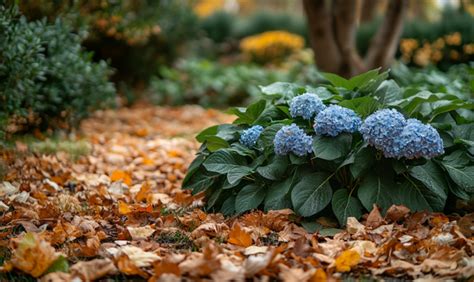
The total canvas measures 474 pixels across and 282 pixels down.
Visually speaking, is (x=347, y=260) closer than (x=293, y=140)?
Yes

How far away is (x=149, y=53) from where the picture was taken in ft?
28.7

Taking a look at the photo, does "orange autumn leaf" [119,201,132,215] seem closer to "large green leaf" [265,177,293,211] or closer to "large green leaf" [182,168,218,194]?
"large green leaf" [182,168,218,194]

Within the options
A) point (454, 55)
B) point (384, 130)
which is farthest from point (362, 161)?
point (454, 55)

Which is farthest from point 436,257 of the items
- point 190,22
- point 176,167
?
point 190,22

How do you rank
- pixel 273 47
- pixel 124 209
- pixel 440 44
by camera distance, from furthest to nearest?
pixel 273 47 < pixel 440 44 < pixel 124 209

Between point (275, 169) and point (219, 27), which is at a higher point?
point (275, 169)

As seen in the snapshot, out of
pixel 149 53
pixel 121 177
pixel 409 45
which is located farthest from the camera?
pixel 409 45

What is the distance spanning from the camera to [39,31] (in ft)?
14.0

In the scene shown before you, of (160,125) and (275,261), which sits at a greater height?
A: (275,261)

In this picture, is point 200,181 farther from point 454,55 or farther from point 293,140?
point 454,55

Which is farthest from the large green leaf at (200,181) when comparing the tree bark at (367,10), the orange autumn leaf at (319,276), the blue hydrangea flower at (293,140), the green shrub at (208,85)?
the tree bark at (367,10)

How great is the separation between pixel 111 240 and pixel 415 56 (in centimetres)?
863

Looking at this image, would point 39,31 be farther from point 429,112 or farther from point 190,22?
point 190,22

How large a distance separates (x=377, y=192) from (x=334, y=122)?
40 cm
